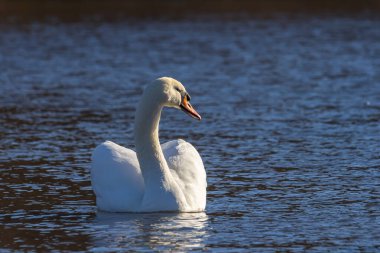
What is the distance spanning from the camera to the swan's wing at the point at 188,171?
39.4 feet

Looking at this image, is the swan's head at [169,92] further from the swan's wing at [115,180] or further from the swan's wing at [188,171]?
the swan's wing at [115,180]

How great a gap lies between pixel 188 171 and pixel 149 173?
666mm

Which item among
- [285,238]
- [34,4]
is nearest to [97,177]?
[285,238]

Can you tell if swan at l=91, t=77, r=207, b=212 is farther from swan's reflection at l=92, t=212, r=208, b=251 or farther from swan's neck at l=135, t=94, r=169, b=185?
swan's reflection at l=92, t=212, r=208, b=251

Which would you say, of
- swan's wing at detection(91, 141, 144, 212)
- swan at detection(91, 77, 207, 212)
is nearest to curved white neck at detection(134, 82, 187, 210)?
swan at detection(91, 77, 207, 212)

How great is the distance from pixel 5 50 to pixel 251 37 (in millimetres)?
7541

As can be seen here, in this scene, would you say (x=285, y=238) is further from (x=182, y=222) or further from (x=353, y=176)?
(x=353, y=176)

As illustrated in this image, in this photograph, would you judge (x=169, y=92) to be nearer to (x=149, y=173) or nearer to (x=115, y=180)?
(x=149, y=173)

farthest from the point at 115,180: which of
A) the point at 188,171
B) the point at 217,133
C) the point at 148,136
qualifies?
the point at 217,133

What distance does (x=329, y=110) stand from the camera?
19281 millimetres

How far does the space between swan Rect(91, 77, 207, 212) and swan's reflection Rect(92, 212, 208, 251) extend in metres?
0.13

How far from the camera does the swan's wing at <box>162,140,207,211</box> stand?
39.4 ft

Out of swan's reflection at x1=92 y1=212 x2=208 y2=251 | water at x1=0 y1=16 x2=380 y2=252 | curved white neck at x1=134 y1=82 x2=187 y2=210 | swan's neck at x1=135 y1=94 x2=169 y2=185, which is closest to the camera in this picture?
swan's reflection at x1=92 y1=212 x2=208 y2=251

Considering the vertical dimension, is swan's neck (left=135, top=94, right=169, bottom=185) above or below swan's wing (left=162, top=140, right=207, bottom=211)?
above
